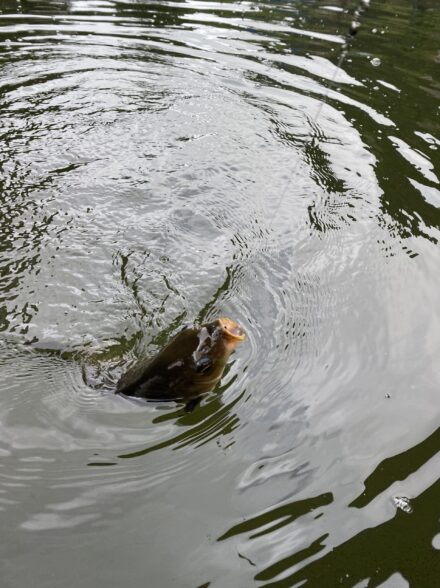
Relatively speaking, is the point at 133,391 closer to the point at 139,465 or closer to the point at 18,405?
the point at 139,465

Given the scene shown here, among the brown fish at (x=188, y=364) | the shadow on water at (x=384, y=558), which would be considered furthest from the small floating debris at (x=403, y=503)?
the brown fish at (x=188, y=364)

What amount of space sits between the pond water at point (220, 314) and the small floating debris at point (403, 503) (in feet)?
0.07

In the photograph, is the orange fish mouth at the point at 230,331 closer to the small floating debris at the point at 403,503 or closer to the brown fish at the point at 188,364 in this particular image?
the brown fish at the point at 188,364

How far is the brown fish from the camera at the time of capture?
8.10 ft

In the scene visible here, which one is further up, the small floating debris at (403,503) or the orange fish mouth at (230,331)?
the orange fish mouth at (230,331)

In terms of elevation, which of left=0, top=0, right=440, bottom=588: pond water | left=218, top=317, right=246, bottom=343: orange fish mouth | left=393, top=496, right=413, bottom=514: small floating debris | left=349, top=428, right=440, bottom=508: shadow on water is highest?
left=218, top=317, right=246, bottom=343: orange fish mouth

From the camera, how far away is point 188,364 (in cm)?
255

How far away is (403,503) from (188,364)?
121cm

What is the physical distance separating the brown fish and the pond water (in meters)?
0.13

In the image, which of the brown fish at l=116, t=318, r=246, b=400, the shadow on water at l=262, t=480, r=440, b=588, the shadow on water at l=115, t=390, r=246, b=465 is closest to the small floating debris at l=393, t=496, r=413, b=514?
the shadow on water at l=262, t=480, r=440, b=588

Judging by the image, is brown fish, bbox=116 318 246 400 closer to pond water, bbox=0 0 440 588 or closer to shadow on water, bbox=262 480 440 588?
pond water, bbox=0 0 440 588

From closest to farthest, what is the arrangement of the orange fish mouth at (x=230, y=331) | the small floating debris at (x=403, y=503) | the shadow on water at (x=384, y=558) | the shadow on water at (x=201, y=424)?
the shadow on water at (x=384, y=558) < the orange fish mouth at (x=230, y=331) < the small floating debris at (x=403, y=503) < the shadow on water at (x=201, y=424)

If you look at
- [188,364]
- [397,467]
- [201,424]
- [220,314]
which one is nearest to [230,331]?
[188,364]

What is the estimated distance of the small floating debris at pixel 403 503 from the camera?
2.62 m
